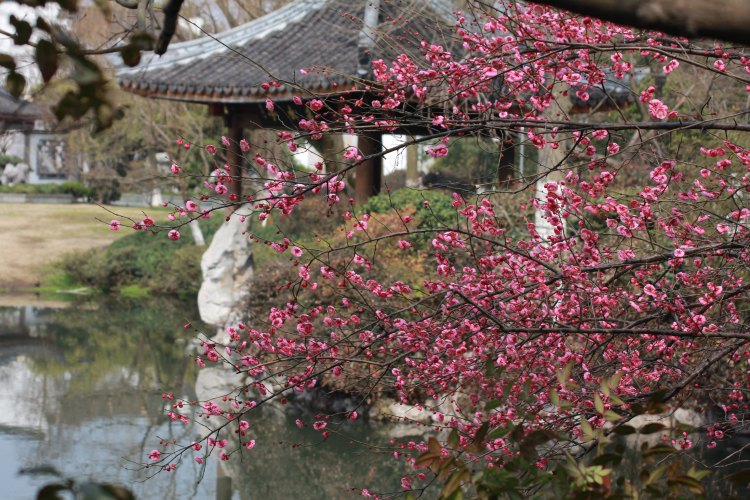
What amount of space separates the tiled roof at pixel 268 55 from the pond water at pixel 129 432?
10.4ft

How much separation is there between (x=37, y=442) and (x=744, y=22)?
738 centimetres

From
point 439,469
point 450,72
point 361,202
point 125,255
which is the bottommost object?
point 125,255

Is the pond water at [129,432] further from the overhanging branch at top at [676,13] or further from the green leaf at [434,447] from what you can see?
the overhanging branch at top at [676,13]

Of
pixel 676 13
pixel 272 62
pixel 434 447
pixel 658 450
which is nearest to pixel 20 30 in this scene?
pixel 676 13

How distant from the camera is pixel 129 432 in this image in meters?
8.23

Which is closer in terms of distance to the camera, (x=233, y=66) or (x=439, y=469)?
(x=439, y=469)

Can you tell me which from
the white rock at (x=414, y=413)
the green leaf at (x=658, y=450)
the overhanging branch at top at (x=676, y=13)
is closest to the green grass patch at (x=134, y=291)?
the white rock at (x=414, y=413)

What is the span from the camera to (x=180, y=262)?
1675cm

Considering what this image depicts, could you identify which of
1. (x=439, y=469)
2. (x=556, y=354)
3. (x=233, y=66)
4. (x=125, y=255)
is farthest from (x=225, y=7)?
(x=439, y=469)

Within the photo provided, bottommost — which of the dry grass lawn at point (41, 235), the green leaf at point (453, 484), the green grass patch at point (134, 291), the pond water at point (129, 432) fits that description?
the dry grass lawn at point (41, 235)

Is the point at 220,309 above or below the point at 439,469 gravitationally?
below

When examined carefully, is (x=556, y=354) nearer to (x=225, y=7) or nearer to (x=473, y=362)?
(x=473, y=362)

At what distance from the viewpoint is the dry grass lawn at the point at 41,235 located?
19812 mm

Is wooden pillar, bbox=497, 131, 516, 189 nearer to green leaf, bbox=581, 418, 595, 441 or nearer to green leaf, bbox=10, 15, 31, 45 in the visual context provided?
green leaf, bbox=581, 418, 595, 441
